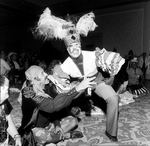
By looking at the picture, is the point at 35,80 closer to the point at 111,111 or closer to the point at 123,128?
the point at 111,111

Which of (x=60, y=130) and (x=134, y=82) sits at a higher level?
(x=134, y=82)

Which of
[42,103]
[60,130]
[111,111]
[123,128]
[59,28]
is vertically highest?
[59,28]

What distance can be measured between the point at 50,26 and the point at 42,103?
3.01ft

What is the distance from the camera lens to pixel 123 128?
274cm

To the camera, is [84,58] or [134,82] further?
[134,82]

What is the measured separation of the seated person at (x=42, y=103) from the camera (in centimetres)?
190

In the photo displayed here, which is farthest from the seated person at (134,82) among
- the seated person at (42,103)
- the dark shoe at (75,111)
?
the seated person at (42,103)

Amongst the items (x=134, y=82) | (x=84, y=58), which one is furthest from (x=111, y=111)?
(x=134, y=82)

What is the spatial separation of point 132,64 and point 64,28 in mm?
3473

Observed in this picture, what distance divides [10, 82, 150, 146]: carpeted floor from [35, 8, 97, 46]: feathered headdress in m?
1.19

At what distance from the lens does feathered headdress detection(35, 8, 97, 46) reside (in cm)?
228

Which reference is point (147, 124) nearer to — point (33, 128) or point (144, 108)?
point (144, 108)

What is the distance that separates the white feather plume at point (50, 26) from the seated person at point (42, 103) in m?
0.46

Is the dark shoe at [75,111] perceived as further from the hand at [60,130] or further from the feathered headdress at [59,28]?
the feathered headdress at [59,28]
